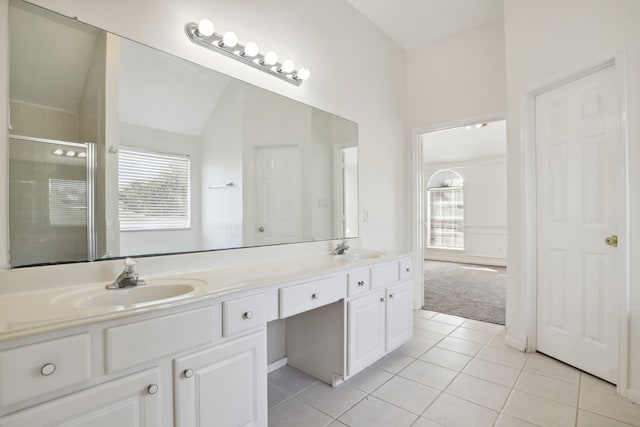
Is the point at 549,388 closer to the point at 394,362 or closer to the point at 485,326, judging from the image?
the point at 394,362

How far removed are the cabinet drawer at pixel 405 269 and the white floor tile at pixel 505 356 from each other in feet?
2.64

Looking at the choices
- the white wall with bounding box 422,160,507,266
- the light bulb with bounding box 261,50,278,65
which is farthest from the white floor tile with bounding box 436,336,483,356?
the white wall with bounding box 422,160,507,266

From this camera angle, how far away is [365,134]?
2846 mm

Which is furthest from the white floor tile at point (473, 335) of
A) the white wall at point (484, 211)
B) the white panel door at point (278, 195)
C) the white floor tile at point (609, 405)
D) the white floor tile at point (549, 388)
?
the white wall at point (484, 211)

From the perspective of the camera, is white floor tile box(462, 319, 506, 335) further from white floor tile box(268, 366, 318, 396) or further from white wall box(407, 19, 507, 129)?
white wall box(407, 19, 507, 129)

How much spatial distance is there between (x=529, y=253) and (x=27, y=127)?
10.00 ft

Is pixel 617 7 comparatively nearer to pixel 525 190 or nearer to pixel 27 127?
pixel 525 190

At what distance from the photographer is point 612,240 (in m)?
1.88

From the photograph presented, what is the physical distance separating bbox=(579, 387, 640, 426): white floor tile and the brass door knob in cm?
88

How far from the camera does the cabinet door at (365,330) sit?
186 cm

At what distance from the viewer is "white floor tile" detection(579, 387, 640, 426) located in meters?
1.60

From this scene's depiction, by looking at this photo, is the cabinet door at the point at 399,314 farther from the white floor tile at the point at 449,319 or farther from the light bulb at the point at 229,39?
the light bulb at the point at 229,39

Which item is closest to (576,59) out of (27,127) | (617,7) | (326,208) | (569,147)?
(617,7)

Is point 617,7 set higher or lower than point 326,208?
higher
